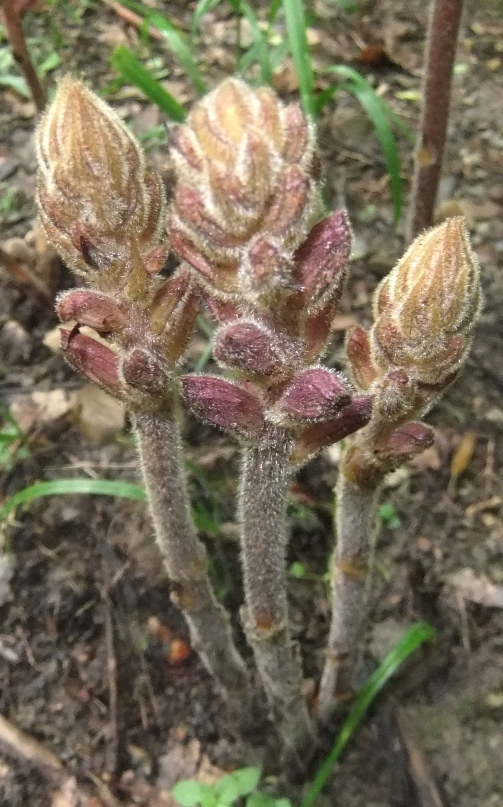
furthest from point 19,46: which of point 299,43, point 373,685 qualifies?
point 373,685

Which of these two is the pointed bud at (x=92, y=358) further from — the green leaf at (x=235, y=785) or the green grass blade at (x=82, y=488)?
the green leaf at (x=235, y=785)

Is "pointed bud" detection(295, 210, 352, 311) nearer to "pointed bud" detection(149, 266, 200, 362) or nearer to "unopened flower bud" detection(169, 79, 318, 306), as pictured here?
"unopened flower bud" detection(169, 79, 318, 306)

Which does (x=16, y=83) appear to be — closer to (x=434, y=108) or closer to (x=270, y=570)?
(x=434, y=108)

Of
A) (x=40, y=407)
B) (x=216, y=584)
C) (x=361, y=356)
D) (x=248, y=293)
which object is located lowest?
(x=216, y=584)

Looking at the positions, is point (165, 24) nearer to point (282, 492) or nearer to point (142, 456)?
point (142, 456)

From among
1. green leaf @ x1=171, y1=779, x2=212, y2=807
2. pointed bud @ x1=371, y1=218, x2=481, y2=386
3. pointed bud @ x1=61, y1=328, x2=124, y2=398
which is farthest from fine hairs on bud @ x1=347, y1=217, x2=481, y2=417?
green leaf @ x1=171, y1=779, x2=212, y2=807

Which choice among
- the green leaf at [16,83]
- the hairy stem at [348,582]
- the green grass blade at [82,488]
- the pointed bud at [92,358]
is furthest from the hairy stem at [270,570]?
the green leaf at [16,83]
